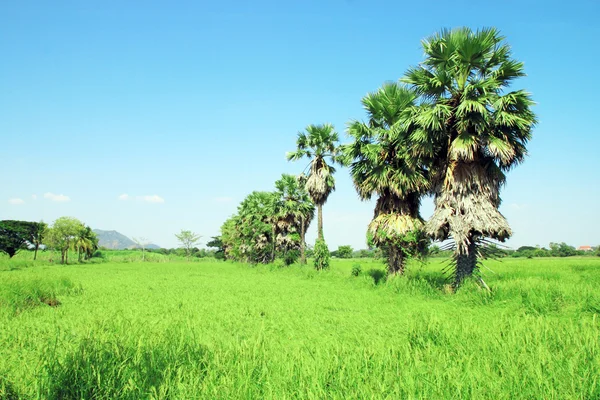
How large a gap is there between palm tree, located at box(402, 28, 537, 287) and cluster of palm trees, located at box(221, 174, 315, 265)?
19.3 m

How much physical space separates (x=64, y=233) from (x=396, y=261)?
5035 cm

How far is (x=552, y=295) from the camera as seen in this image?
10047 mm

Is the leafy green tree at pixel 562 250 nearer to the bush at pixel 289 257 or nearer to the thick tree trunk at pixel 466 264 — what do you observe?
the bush at pixel 289 257

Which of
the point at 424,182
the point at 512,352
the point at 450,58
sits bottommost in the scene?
the point at 512,352

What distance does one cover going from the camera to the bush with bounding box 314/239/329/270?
2809cm

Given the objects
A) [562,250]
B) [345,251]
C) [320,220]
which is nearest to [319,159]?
[320,220]

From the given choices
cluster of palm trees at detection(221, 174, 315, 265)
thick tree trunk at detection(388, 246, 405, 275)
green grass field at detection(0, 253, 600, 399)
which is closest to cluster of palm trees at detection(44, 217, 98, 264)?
cluster of palm trees at detection(221, 174, 315, 265)

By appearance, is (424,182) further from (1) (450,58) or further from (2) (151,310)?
(2) (151,310)

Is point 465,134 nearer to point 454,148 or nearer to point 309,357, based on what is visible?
point 454,148

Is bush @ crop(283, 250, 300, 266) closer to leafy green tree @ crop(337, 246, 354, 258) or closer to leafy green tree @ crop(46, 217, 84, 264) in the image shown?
leafy green tree @ crop(46, 217, 84, 264)

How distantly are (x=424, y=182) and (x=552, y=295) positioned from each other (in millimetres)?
8229

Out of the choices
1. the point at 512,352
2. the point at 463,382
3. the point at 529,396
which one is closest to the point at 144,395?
the point at 463,382

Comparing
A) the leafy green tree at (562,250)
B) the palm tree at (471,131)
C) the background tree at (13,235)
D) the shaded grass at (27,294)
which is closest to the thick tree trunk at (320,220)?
the palm tree at (471,131)

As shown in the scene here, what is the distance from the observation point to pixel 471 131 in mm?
13867
